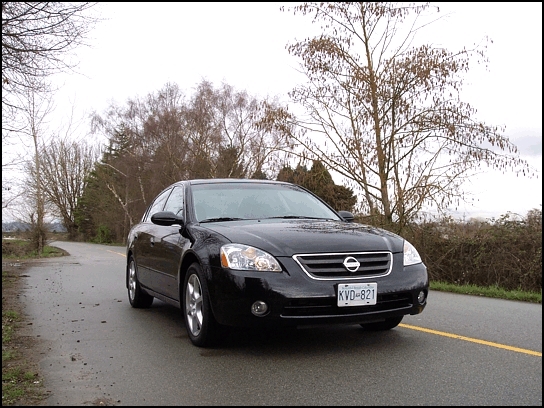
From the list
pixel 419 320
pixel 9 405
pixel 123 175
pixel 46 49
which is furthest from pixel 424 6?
pixel 123 175

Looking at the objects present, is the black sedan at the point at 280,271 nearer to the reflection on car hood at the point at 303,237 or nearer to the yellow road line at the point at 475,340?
the reflection on car hood at the point at 303,237

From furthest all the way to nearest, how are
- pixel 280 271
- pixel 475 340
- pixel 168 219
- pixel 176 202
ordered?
pixel 176 202 < pixel 168 219 < pixel 475 340 < pixel 280 271

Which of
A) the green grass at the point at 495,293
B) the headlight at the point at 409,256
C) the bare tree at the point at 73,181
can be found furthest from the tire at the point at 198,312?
the bare tree at the point at 73,181

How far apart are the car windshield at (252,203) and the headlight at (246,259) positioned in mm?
1030

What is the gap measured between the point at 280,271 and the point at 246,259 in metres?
0.32

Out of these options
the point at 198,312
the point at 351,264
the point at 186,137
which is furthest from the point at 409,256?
the point at 186,137

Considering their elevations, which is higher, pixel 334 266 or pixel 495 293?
pixel 334 266

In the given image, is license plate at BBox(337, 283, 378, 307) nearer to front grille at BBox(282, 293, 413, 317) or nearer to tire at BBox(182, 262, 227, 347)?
front grille at BBox(282, 293, 413, 317)

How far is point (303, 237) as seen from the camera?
5.21 meters

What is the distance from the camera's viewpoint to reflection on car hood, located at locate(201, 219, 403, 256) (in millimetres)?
5051

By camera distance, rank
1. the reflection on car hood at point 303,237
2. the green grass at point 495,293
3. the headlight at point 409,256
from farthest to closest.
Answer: the green grass at point 495,293, the headlight at point 409,256, the reflection on car hood at point 303,237

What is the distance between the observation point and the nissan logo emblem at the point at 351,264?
4977mm

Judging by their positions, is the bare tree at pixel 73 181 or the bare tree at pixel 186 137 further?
the bare tree at pixel 73 181

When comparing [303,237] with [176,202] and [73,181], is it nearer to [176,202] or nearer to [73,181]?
[176,202]
